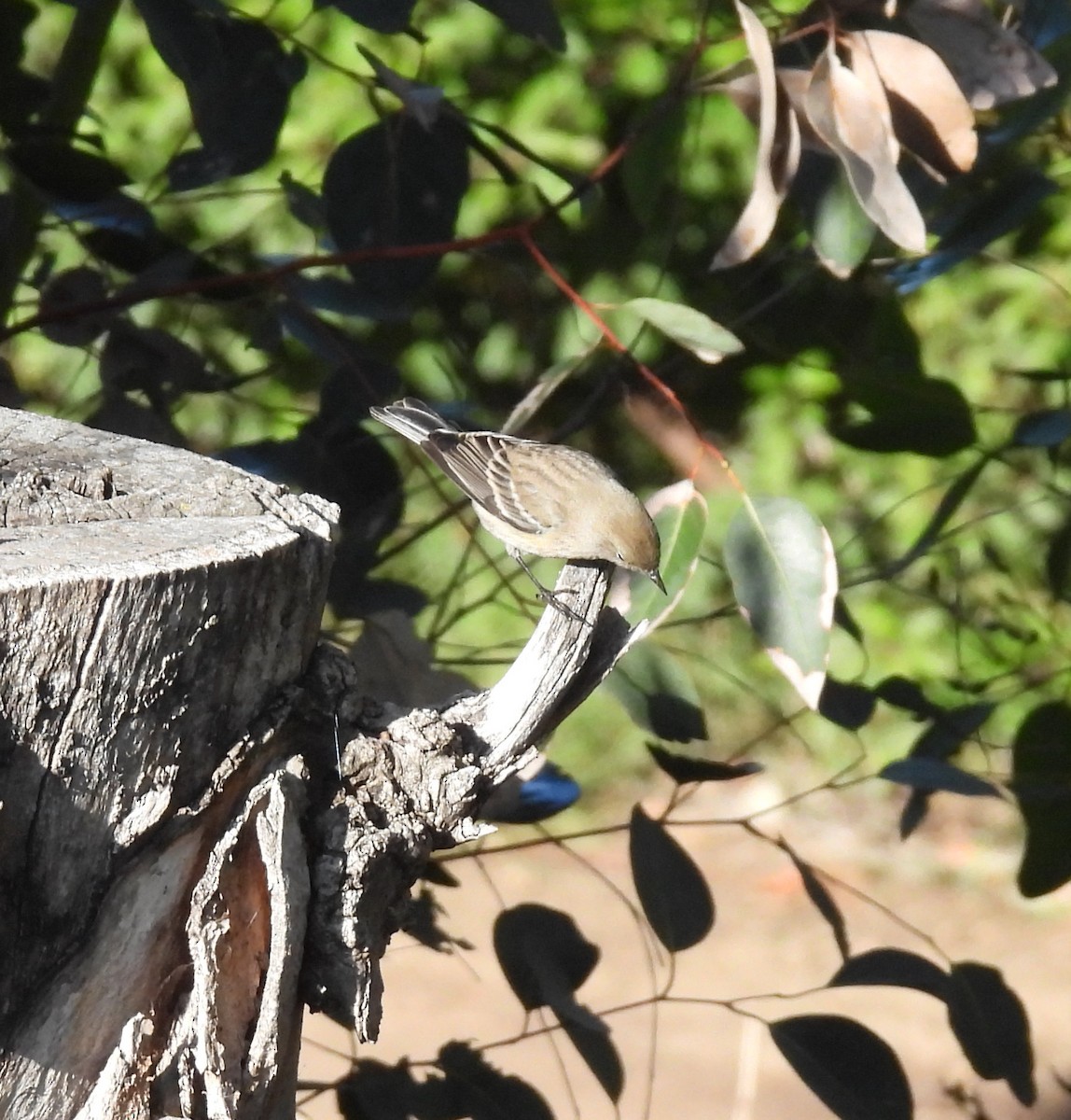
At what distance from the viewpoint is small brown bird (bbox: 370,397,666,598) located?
79.7 inches

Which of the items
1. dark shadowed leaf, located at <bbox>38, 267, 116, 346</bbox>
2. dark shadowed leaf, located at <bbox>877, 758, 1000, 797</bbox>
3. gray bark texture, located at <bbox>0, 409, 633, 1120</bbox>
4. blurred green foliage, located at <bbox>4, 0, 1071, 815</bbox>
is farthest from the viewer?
blurred green foliage, located at <bbox>4, 0, 1071, 815</bbox>

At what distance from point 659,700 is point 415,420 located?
617 mm

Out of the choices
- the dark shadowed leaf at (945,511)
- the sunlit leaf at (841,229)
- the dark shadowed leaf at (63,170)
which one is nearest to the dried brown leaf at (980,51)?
the sunlit leaf at (841,229)

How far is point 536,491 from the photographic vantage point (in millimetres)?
2449

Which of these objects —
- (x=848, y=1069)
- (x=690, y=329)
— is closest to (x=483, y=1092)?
(x=848, y=1069)

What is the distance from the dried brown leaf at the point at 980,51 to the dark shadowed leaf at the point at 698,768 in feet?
2.80

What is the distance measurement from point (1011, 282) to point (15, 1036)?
164 inches

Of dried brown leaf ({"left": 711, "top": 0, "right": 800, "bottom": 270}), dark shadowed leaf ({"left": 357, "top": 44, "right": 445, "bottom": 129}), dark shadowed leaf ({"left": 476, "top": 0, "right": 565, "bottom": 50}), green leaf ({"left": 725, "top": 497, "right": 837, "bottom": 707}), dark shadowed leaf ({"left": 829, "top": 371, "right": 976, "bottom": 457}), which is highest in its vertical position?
dark shadowed leaf ({"left": 476, "top": 0, "right": 565, "bottom": 50})

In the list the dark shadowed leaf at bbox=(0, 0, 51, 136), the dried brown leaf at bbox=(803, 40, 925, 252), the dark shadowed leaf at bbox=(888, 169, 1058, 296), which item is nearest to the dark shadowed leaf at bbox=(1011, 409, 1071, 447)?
the dark shadowed leaf at bbox=(888, 169, 1058, 296)

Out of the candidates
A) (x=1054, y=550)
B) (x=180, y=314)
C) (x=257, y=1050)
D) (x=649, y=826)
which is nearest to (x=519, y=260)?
(x=180, y=314)

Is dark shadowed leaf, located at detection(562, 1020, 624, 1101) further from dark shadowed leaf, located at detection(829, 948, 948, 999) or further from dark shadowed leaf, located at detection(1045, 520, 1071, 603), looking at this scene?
dark shadowed leaf, located at detection(1045, 520, 1071, 603)

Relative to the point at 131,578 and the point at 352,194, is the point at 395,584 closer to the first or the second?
the point at 352,194

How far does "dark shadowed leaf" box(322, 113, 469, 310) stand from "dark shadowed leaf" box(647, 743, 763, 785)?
2.33 feet

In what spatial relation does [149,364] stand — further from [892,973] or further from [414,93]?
[892,973]
